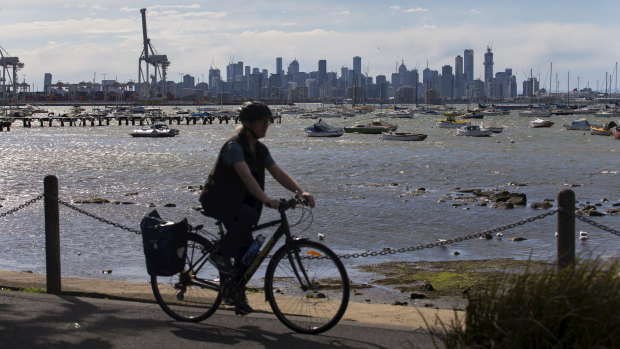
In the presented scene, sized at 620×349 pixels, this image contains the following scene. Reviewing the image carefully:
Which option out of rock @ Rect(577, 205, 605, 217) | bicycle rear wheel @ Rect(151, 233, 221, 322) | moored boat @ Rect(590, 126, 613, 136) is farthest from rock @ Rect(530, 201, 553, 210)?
moored boat @ Rect(590, 126, 613, 136)

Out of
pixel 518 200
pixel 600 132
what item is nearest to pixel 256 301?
pixel 518 200

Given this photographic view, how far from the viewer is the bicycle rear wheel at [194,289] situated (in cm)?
694

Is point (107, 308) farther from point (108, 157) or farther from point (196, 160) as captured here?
point (108, 157)

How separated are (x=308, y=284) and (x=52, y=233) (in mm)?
3310

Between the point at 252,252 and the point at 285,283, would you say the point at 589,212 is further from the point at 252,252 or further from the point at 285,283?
the point at 252,252

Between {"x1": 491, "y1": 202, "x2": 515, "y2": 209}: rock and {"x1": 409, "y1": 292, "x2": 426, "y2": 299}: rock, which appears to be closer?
{"x1": 409, "y1": 292, "x2": 426, "y2": 299}: rock

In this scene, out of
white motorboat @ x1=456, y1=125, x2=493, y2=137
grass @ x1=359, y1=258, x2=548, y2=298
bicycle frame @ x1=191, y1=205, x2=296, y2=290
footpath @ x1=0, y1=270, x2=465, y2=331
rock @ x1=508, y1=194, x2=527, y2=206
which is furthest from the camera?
white motorboat @ x1=456, y1=125, x2=493, y2=137

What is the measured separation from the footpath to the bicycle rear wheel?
481mm

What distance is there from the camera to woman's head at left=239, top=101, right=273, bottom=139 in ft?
21.4

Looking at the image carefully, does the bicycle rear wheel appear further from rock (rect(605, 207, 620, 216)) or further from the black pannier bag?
rock (rect(605, 207, 620, 216))

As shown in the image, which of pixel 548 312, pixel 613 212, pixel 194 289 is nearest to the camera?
pixel 548 312

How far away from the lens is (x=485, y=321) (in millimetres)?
4484

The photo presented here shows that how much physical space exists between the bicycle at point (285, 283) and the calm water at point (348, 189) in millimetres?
2158

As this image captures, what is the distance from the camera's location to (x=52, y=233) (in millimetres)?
8211
